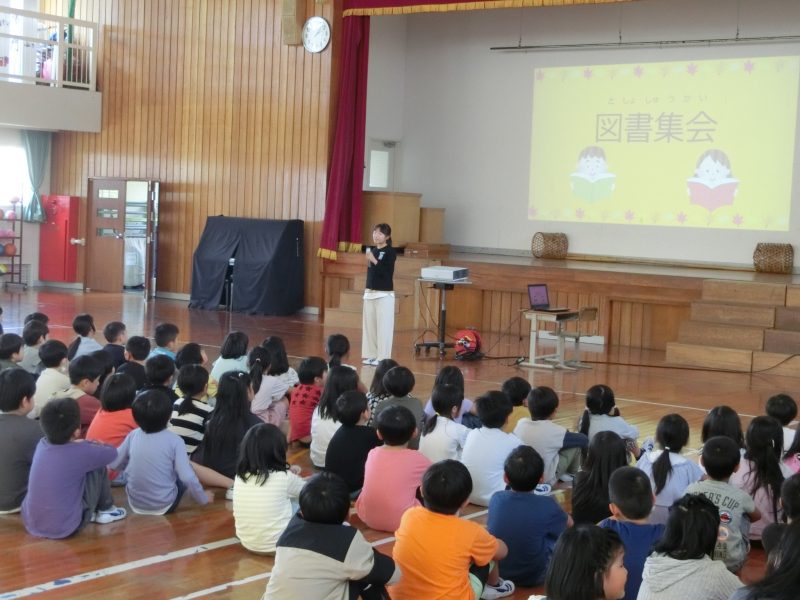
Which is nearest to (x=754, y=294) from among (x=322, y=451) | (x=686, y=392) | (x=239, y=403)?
(x=686, y=392)

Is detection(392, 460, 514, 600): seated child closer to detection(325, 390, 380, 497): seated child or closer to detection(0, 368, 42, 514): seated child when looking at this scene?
detection(325, 390, 380, 497): seated child

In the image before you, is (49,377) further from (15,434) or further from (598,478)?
(598,478)

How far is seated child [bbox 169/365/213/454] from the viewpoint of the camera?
556 centimetres

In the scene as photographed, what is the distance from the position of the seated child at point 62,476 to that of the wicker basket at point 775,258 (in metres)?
9.86

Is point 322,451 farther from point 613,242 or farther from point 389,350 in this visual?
point 613,242

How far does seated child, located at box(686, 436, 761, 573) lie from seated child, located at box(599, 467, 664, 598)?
0.63 m

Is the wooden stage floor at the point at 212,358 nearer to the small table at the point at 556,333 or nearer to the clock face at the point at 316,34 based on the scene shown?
the small table at the point at 556,333

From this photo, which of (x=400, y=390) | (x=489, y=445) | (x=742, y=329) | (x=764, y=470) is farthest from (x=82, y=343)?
(x=742, y=329)

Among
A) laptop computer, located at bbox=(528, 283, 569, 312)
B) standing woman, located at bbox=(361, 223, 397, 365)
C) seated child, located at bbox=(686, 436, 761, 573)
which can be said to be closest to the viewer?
seated child, located at bbox=(686, 436, 761, 573)

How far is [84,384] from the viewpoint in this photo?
5.96m

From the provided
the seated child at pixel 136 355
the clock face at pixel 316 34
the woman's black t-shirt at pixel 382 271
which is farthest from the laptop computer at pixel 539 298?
the clock face at pixel 316 34

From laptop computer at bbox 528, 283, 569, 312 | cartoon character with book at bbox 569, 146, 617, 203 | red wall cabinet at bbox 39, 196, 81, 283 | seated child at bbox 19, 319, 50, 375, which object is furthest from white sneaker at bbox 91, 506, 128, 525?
red wall cabinet at bbox 39, 196, 81, 283

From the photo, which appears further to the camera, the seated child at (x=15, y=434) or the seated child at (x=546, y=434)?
the seated child at (x=546, y=434)

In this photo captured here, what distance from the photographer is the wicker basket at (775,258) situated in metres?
12.8
